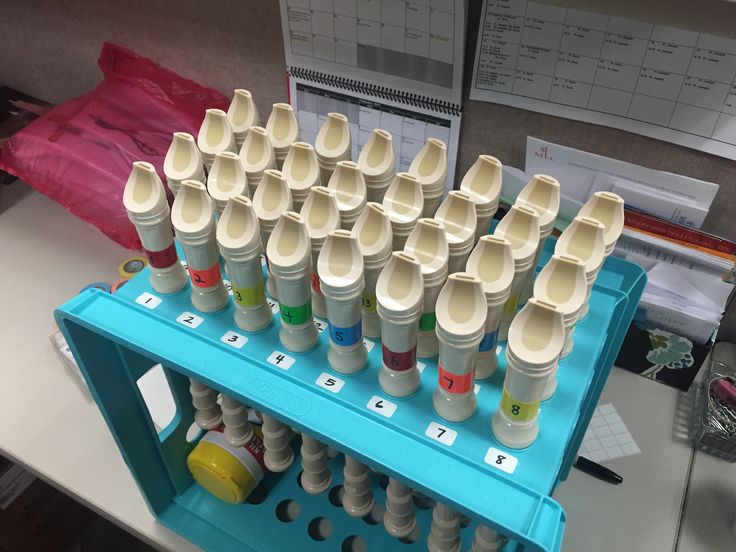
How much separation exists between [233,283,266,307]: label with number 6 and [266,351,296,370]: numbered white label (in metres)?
0.05

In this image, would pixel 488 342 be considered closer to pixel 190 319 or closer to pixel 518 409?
pixel 518 409

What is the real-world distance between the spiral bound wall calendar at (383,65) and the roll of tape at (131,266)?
409mm

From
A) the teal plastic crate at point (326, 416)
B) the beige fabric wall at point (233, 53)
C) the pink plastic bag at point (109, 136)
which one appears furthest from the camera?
the pink plastic bag at point (109, 136)

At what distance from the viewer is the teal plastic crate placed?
48 cm

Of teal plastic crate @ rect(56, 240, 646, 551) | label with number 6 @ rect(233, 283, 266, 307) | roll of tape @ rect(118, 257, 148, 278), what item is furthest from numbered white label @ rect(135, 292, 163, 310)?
roll of tape @ rect(118, 257, 148, 278)

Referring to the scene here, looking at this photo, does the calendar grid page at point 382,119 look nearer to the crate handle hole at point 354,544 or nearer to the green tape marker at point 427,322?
the green tape marker at point 427,322

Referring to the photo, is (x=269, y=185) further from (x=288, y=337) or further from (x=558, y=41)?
(x=558, y=41)

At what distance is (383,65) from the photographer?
876 mm

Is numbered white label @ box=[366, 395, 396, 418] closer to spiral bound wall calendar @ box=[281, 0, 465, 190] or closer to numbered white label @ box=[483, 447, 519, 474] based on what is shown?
numbered white label @ box=[483, 447, 519, 474]

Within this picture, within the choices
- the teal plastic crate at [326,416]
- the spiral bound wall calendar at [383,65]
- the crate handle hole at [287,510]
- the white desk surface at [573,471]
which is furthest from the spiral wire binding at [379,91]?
the crate handle hole at [287,510]

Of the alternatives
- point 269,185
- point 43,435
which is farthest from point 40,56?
point 269,185

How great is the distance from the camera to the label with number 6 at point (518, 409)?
0.50 meters

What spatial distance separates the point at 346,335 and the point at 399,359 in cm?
6

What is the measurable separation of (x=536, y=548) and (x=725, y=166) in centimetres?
56
